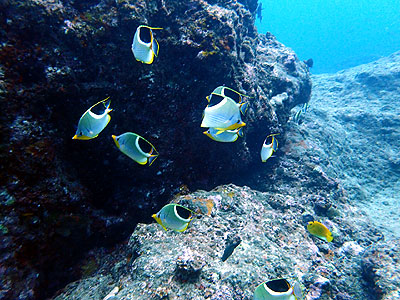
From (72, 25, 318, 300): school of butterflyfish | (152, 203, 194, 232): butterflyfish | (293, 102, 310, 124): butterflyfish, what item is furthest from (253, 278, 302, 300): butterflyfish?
(293, 102, 310, 124): butterflyfish

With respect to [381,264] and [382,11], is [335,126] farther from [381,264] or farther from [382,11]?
[382,11]

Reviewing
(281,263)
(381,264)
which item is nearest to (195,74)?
(281,263)

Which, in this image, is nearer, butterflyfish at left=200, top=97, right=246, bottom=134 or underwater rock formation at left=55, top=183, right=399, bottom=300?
butterflyfish at left=200, top=97, right=246, bottom=134

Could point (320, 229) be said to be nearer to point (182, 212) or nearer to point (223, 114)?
point (182, 212)

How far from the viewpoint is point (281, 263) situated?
3240 mm

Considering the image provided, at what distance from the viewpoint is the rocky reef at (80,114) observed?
7.76 ft

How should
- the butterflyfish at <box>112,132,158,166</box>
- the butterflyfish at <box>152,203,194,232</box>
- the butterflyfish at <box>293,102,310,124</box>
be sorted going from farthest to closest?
the butterflyfish at <box>293,102,310,124</box> < the butterflyfish at <box>152,203,194,232</box> < the butterflyfish at <box>112,132,158,166</box>

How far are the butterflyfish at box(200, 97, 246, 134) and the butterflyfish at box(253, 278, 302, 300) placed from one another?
1510 millimetres

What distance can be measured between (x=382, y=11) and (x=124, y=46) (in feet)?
494

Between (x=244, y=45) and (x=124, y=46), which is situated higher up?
(x=244, y=45)

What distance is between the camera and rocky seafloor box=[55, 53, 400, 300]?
8.29 feet

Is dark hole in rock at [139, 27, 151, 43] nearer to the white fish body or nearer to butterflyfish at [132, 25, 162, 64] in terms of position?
butterflyfish at [132, 25, 162, 64]

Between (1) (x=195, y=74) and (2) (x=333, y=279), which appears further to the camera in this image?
(1) (x=195, y=74)

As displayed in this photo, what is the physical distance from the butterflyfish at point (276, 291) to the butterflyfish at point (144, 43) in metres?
2.57
